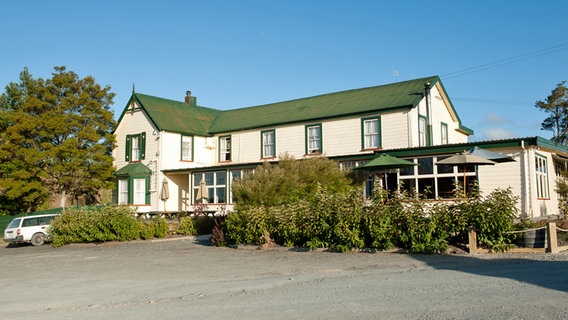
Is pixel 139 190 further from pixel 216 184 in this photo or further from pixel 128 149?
pixel 216 184

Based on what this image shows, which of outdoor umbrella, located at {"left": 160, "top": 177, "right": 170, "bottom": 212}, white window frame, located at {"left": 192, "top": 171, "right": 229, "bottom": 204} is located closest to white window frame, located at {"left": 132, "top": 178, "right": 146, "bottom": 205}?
outdoor umbrella, located at {"left": 160, "top": 177, "right": 170, "bottom": 212}

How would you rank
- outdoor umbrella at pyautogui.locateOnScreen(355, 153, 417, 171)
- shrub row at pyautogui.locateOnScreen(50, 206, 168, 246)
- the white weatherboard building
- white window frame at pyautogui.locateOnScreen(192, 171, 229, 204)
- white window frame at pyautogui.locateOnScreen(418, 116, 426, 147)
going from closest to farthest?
1. outdoor umbrella at pyautogui.locateOnScreen(355, 153, 417, 171)
2. the white weatherboard building
3. shrub row at pyautogui.locateOnScreen(50, 206, 168, 246)
4. white window frame at pyautogui.locateOnScreen(418, 116, 426, 147)
5. white window frame at pyautogui.locateOnScreen(192, 171, 229, 204)

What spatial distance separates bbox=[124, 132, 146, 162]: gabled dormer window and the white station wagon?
8.57 metres

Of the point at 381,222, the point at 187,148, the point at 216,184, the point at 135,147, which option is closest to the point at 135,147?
the point at 135,147

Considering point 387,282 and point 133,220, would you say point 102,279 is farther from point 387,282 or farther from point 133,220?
point 133,220

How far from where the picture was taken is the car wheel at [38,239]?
25.1m

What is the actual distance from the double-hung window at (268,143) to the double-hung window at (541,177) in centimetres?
1442

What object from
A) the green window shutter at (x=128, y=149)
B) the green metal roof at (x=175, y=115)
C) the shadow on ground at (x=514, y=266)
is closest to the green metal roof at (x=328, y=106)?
the green metal roof at (x=175, y=115)

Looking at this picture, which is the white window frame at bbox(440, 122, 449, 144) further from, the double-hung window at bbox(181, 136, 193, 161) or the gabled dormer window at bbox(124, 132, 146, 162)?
the gabled dormer window at bbox(124, 132, 146, 162)

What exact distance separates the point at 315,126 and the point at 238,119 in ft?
22.7

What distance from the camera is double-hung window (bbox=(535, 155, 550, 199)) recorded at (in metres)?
20.9

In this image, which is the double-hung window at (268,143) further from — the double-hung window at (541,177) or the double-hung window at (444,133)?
the double-hung window at (541,177)

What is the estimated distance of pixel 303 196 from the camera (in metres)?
19.5

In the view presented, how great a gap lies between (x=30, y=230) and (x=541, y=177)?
909 inches
